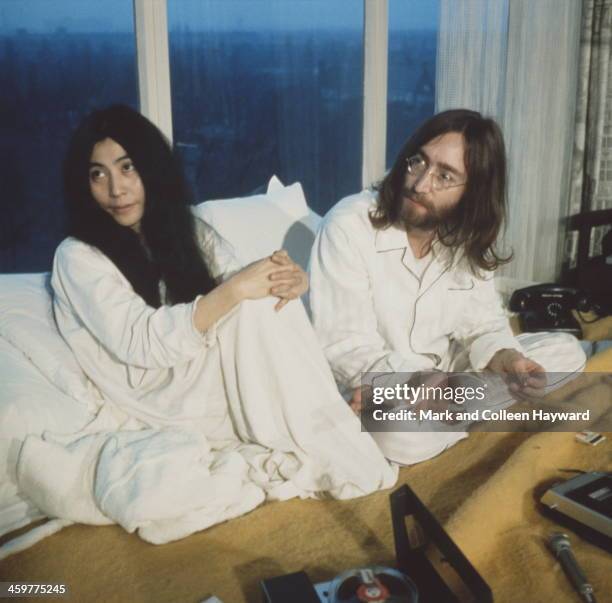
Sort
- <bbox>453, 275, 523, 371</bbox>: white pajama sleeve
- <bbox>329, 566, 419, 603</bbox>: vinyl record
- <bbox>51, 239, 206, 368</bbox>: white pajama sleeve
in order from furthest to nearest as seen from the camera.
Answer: <bbox>453, 275, 523, 371</bbox>: white pajama sleeve
<bbox>51, 239, 206, 368</bbox>: white pajama sleeve
<bbox>329, 566, 419, 603</bbox>: vinyl record

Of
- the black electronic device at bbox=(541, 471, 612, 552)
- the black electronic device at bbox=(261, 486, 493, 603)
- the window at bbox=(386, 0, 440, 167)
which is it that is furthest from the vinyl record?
the window at bbox=(386, 0, 440, 167)

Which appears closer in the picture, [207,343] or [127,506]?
[127,506]

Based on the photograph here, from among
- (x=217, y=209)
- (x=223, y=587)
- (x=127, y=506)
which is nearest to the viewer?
(x=223, y=587)

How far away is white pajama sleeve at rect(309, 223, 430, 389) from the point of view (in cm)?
182

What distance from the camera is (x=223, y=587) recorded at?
1297 mm

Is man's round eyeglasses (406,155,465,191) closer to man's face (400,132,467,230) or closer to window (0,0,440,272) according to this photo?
man's face (400,132,467,230)

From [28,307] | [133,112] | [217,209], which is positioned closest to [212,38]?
[217,209]

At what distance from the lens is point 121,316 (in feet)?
5.10

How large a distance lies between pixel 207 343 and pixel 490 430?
2.63 feet

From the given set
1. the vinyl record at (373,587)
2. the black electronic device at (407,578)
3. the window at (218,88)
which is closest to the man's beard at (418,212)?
the window at (218,88)

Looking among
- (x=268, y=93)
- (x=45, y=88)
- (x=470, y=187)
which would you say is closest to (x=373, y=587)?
(x=470, y=187)

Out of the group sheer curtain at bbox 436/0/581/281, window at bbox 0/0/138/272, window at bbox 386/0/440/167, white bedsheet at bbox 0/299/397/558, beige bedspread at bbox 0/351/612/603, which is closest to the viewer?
beige bedspread at bbox 0/351/612/603

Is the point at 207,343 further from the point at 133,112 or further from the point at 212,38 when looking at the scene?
the point at 212,38

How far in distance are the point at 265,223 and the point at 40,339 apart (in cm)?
84
